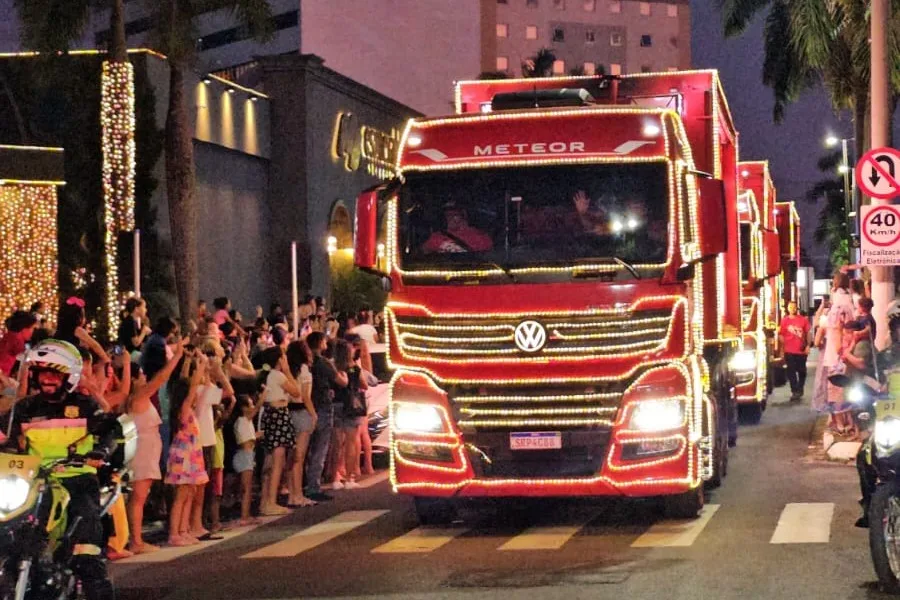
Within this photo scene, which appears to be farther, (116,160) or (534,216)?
(116,160)

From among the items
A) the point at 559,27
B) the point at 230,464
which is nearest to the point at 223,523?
the point at 230,464

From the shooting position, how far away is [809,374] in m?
42.1

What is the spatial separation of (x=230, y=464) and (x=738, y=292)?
19.3 ft

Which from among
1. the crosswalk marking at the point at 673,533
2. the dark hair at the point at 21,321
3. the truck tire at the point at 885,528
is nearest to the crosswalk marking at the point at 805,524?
the crosswalk marking at the point at 673,533

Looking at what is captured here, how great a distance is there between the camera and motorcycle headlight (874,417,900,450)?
1048 centimetres

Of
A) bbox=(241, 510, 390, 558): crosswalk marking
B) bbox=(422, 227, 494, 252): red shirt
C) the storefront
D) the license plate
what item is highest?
the storefront

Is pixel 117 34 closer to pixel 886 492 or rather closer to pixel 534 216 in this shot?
pixel 534 216

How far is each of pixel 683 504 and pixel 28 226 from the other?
19.2m

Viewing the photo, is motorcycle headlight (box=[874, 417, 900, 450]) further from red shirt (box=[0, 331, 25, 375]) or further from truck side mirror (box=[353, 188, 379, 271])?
red shirt (box=[0, 331, 25, 375])

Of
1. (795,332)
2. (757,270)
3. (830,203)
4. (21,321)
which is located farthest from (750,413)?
(830,203)

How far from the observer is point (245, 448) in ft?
55.3

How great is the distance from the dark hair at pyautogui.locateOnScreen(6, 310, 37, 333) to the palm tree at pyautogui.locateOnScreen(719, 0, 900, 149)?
781 inches

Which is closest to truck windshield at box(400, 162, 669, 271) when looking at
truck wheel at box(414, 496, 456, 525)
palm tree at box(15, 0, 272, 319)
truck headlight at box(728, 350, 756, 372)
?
truck wheel at box(414, 496, 456, 525)

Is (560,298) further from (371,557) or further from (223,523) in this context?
(223,523)
